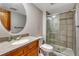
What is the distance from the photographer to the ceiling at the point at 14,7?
4.90ft

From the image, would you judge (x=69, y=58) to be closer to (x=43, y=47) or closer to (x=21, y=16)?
(x=43, y=47)

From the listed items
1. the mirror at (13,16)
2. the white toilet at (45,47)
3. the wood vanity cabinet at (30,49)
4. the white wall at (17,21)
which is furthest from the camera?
the white toilet at (45,47)

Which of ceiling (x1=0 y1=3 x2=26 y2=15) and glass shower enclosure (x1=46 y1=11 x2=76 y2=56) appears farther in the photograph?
glass shower enclosure (x1=46 y1=11 x2=76 y2=56)

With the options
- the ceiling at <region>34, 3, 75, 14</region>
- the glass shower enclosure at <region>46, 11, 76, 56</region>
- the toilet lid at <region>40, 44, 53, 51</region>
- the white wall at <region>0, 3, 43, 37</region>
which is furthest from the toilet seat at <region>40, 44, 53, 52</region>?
the ceiling at <region>34, 3, 75, 14</region>

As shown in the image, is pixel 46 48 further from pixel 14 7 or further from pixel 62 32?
pixel 14 7

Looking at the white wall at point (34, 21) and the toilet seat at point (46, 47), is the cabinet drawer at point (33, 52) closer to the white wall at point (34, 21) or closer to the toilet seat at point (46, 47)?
the toilet seat at point (46, 47)

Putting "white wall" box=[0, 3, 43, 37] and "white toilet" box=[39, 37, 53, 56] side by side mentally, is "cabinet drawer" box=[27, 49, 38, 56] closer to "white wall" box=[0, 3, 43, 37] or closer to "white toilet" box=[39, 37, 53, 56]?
"white toilet" box=[39, 37, 53, 56]

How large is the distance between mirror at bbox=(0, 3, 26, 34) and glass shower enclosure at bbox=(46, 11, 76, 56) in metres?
0.55

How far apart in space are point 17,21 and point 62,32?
1.00m

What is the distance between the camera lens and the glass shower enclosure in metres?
1.81

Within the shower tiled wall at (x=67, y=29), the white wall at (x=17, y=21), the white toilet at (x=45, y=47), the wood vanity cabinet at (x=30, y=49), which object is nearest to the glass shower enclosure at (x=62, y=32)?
the shower tiled wall at (x=67, y=29)

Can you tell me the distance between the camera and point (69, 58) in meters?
1.54

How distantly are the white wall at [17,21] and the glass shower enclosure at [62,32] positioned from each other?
1.72ft

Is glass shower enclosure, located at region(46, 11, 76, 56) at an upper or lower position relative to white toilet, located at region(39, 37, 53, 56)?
upper
